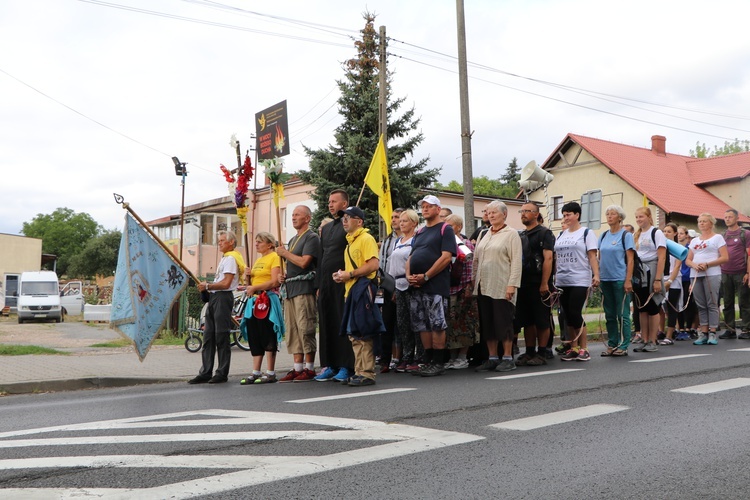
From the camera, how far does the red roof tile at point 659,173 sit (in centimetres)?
4006

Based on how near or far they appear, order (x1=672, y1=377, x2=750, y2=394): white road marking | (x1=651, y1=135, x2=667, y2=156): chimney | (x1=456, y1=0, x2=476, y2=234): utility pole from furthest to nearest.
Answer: (x1=651, y1=135, x2=667, y2=156): chimney, (x1=456, y1=0, x2=476, y2=234): utility pole, (x1=672, y1=377, x2=750, y2=394): white road marking

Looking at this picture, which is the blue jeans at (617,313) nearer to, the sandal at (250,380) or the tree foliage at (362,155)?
the sandal at (250,380)

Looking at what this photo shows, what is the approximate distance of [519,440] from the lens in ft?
15.2

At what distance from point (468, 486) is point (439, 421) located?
63.5 inches

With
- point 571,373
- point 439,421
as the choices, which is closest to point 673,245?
point 571,373

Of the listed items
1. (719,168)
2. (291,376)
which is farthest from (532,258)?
(719,168)

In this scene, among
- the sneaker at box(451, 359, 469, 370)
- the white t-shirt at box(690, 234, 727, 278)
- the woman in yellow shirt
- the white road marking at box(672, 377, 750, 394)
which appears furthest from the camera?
the white t-shirt at box(690, 234, 727, 278)

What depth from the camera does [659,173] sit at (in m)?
43.3

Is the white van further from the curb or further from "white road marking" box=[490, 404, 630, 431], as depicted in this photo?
"white road marking" box=[490, 404, 630, 431]

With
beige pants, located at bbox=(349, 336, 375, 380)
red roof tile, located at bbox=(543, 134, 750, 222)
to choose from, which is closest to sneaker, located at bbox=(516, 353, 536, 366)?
beige pants, located at bbox=(349, 336, 375, 380)

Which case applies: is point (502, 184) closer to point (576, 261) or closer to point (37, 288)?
point (37, 288)

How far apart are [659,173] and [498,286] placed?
3804 cm

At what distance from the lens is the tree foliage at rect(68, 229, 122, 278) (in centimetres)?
9194

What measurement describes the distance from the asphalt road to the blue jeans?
90.2 inches
